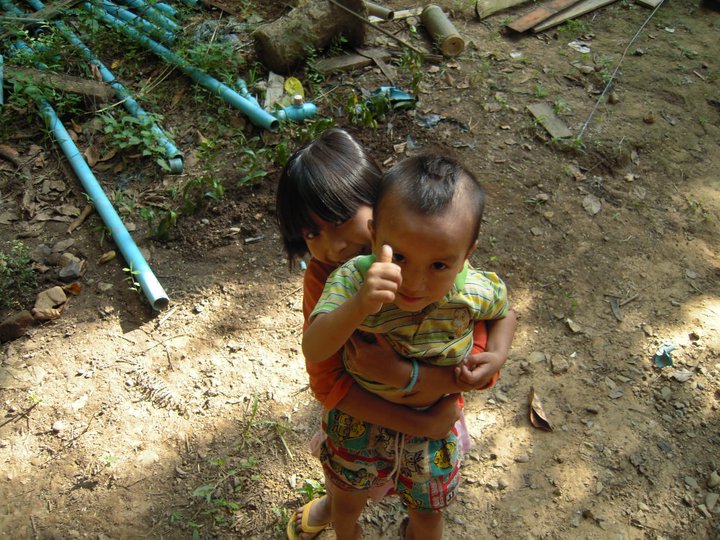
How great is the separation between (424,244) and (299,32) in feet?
13.1

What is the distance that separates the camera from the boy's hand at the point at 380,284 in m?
1.37

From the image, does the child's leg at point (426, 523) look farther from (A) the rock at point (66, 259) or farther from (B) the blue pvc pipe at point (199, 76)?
(B) the blue pvc pipe at point (199, 76)

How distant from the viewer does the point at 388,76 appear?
16.3 feet

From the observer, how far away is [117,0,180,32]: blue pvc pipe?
17.4 ft

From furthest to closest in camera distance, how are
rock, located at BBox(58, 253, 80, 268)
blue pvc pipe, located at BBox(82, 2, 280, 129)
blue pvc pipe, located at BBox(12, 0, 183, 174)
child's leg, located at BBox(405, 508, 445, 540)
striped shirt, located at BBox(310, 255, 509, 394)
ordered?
blue pvc pipe, located at BBox(82, 2, 280, 129)
blue pvc pipe, located at BBox(12, 0, 183, 174)
rock, located at BBox(58, 253, 80, 268)
child's leg, located at BBox(405, 508, 445, 540)
striped shirt, located at BBox(310, 255, 509, 394)

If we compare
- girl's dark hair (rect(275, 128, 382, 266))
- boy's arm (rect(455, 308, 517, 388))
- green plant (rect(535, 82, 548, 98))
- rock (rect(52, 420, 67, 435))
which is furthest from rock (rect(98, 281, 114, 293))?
green plant (rect(535, 82, 548, 98))

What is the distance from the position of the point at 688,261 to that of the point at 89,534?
3.63 meters

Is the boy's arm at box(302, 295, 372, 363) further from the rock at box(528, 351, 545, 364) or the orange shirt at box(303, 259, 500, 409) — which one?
the rock at box(528, 351, 545, 364)

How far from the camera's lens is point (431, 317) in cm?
171

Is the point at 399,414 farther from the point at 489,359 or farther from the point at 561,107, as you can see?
the point at 561,107

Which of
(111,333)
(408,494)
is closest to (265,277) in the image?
(111,333)

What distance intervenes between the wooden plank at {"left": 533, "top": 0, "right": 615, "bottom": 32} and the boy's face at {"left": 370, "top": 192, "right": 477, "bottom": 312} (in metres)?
4.77

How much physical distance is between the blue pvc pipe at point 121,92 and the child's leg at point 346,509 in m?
2.91

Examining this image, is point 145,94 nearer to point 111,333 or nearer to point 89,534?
point 111,333
